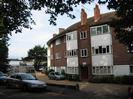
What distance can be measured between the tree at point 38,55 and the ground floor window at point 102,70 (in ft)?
182

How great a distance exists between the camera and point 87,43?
165ft

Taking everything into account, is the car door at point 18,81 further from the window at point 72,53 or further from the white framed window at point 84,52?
the window at point 72,53

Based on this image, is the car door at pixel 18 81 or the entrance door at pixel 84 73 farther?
the entrance door at pixel 84 73

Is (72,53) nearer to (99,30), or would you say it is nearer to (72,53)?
(72,53)

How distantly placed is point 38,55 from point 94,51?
58212 mm

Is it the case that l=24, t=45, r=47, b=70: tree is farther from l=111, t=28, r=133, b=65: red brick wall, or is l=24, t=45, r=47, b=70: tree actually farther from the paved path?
the paved path

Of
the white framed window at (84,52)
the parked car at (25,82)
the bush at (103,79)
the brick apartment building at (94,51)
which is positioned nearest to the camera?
the parked car at (25,82)

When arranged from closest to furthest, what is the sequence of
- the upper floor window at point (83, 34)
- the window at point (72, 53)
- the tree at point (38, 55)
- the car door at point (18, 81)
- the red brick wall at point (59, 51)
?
1. the car door at point (18, 81)
2. the upper floor window at point (83, 34)
3. the window at point (72, 53)
4. the red brick wall at point (59, 51)
5. the tree at point (38, 55)

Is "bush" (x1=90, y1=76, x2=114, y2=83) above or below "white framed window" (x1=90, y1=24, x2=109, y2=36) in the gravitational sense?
below

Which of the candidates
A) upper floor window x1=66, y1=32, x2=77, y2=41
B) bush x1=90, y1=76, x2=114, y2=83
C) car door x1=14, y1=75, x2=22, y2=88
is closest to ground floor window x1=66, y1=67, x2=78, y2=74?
upper floor window x1=66, y1=32, x2=77, y2=41

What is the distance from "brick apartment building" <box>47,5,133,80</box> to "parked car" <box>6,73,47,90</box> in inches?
675

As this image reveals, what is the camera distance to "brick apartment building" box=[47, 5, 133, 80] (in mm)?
44875

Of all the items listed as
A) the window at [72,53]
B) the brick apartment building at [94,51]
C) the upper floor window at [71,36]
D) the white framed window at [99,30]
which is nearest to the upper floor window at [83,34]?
the brick apartment building at [94,51]

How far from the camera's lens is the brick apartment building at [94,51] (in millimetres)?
44875
